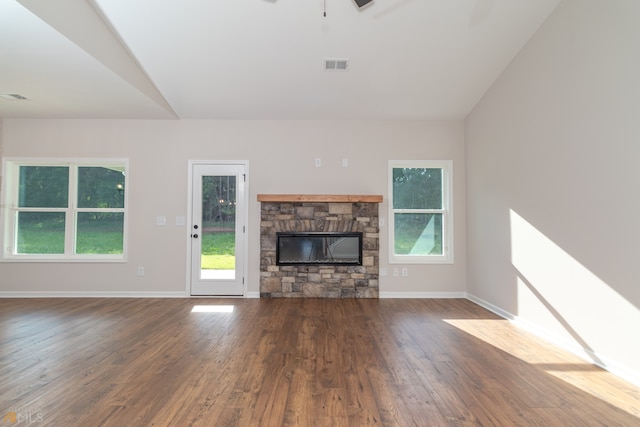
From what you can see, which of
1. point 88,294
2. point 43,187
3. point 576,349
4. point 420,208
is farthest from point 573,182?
point 43,187

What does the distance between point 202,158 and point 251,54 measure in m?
1.86

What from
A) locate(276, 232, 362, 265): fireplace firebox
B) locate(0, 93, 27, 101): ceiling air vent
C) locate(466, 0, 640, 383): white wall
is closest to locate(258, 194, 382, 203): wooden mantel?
locate(276, 232, 362, 265): fireplace firebox

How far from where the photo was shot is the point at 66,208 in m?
4.89

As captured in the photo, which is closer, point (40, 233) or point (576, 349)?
point (576, 349)

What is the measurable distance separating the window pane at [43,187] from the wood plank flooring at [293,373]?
173cm

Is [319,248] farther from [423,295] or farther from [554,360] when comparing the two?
[554,360]

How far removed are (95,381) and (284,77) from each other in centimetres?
361

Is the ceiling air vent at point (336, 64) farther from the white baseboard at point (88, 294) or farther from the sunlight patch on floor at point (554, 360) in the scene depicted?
the white baseboard at point (88, 294)

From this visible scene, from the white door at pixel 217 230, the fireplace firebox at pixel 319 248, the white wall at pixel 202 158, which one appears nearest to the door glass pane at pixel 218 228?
the white door at pixel 217 230

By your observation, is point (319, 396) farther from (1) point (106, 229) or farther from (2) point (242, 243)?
(1) point (106, 229)

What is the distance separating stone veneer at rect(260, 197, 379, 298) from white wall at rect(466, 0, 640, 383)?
5.41 feet

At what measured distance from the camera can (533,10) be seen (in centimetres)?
321

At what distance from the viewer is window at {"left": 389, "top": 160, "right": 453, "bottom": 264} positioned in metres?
5.03

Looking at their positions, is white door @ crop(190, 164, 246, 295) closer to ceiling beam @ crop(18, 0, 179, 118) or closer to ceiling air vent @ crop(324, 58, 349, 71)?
ceiling beam @ crop(18, 0, 179, 118)
